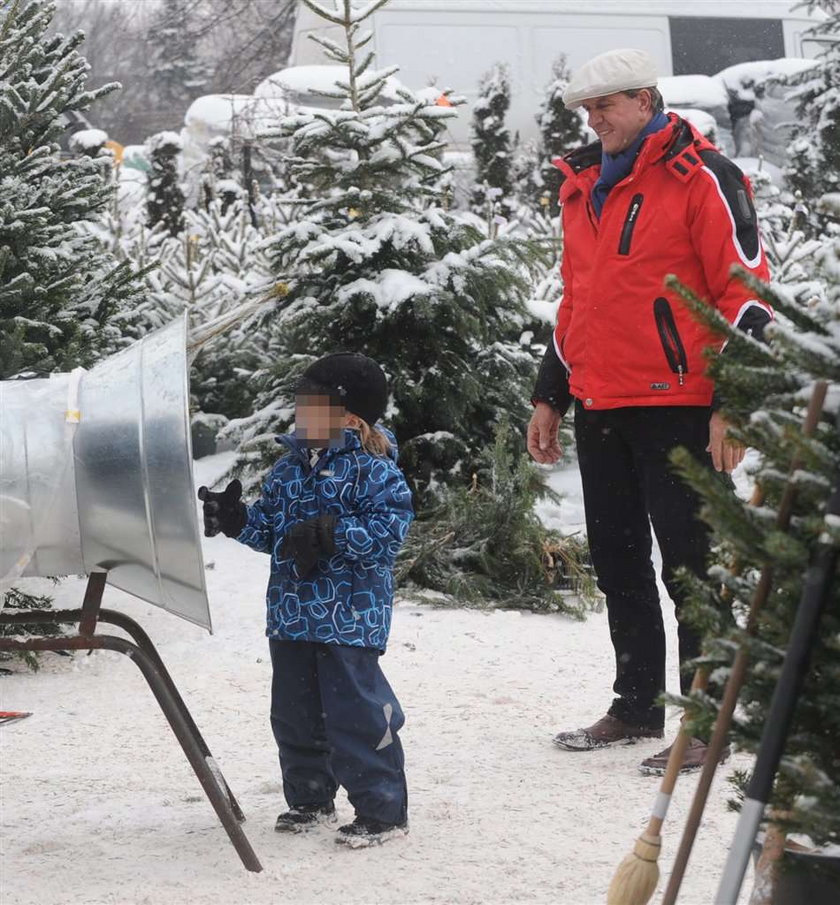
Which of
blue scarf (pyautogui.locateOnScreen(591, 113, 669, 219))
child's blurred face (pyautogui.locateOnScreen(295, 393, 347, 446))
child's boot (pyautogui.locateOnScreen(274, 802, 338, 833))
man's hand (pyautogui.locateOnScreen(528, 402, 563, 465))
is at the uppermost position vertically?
blue scarf (pyautogui.locateOnScreen(591, 113, 669, 219))

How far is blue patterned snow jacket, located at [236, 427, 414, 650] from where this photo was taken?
3.21m

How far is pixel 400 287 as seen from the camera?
6277mm

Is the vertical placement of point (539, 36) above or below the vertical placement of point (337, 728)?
above

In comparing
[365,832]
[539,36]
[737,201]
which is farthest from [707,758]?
[539,36]

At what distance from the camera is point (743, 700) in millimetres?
1906

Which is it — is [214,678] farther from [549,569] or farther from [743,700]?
[743,700]

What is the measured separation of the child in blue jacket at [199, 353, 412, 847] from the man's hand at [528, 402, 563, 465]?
838 millimetres

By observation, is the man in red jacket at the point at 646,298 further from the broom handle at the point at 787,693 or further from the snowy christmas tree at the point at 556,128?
the snowy christmas tree at the point at 556,128

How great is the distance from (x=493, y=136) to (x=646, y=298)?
14422 millimetres

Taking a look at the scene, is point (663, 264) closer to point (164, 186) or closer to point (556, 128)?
point (164, 186)

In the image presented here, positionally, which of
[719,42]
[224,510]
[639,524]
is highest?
[719,42]

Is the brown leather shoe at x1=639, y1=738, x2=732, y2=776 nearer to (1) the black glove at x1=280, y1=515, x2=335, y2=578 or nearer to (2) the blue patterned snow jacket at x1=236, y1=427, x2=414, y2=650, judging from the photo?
(2) the blue patterned snow jacket at x1=236, y1=427, x2=414, y2=650

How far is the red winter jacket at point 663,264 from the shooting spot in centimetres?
362

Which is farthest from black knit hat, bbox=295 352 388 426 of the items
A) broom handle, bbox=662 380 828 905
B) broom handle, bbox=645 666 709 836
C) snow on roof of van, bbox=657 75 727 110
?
snow on roof of van, bbox=657 75 727 110
